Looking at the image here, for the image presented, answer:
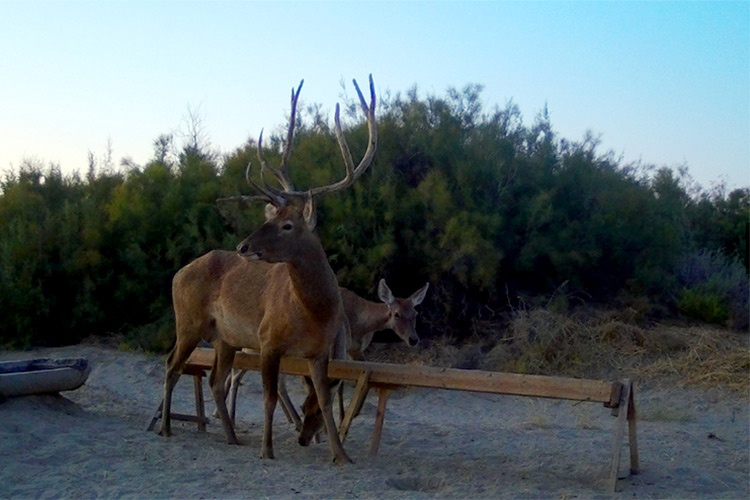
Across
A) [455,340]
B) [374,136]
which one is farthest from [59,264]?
[374,136]

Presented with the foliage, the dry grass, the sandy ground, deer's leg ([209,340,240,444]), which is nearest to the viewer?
the sandy ground

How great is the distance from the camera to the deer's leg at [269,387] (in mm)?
8312

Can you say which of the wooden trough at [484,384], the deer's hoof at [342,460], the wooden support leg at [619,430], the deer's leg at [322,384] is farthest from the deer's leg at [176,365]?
the wooden support leg at [619,430]

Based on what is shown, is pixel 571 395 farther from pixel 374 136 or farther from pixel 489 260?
pixel 489 260

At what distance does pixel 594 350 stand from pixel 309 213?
8.13 meters

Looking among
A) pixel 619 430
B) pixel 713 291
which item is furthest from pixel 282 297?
pixel 713 291

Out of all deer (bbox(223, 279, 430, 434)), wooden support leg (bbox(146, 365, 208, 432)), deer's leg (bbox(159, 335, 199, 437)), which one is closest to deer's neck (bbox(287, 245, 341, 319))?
deer's leg (bbox(159, 335, 199, 437))

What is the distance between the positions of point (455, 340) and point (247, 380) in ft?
12.8

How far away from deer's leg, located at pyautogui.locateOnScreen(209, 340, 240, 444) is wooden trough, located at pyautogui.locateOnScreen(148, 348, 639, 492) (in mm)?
201

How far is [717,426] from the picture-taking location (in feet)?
37.1

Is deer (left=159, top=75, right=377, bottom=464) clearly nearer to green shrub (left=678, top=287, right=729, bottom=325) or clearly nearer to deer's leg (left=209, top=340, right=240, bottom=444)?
deer's leg (left=209, top=340, right=240, bottom=444)

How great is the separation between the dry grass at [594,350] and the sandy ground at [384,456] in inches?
55.5

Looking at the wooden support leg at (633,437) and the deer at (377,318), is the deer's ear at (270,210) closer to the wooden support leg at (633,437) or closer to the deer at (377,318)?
the wooden support leg at (633,437)

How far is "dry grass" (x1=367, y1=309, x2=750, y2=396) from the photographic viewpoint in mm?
14062
